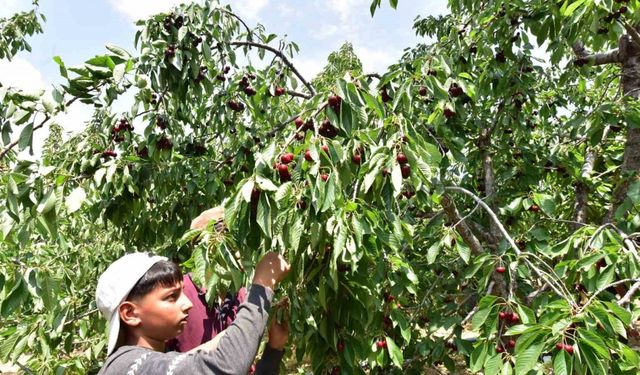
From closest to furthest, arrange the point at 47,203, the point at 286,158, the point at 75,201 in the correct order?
the point at 286,158 → the point at 47,203 → the point at 75,201

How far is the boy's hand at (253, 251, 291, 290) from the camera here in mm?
1374

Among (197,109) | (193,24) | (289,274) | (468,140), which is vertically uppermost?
(193,24)

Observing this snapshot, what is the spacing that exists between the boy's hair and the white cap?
13 millimetres

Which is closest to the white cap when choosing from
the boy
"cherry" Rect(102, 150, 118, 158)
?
the boy

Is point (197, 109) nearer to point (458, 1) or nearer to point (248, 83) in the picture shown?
point (248, 83)

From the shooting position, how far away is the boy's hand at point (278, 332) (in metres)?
1.60

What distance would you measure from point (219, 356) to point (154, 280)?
1.11 ft

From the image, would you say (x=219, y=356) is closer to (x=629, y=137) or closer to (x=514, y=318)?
(x=514, y=318)

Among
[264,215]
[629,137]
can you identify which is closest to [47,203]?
[264,215]

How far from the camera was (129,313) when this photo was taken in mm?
1363

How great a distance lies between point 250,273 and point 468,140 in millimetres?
3207

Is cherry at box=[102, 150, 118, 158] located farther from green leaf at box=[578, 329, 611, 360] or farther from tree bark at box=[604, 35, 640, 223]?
tree bark at box=[604, 35, 640, 223]

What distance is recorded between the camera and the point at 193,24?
2.70 m

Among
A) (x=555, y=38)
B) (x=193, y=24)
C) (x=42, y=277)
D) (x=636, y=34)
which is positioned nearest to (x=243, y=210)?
(x=42, y=277)
